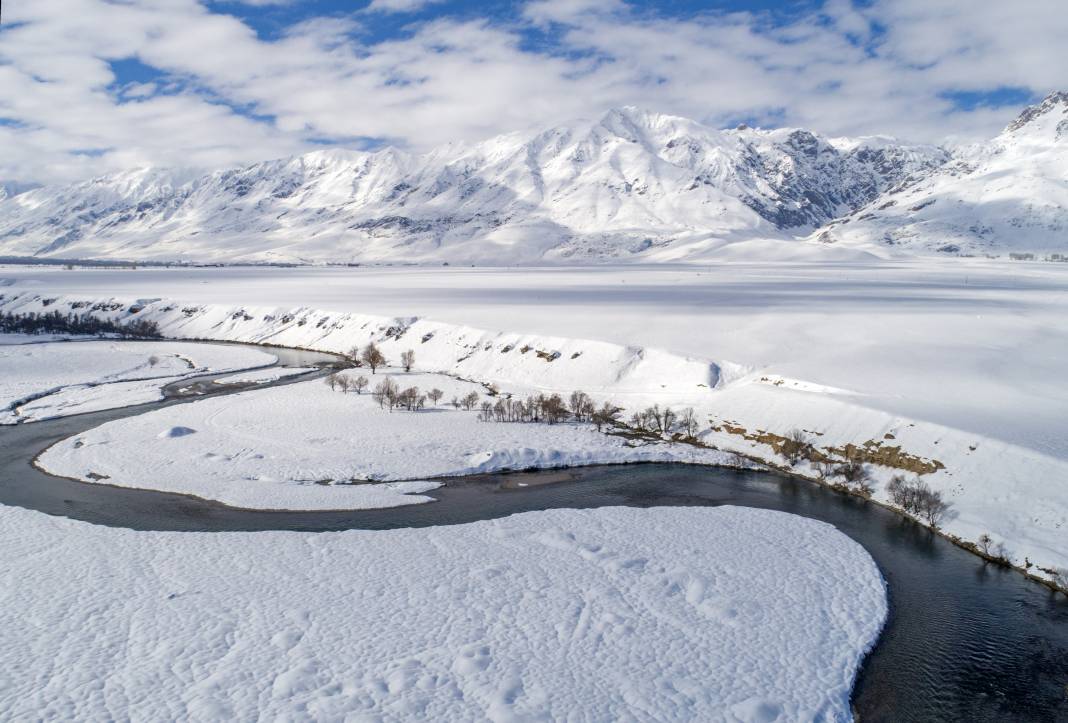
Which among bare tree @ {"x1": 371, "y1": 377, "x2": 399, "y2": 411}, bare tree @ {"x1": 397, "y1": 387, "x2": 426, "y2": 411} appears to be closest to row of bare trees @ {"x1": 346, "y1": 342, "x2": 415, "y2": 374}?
bare tree @ {"x1": 371, "y1": 377, "x2": 399, "y2": 411}

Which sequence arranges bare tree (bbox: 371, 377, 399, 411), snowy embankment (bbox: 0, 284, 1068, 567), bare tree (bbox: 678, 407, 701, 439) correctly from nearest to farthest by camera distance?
snowy embankment (bbox: 0, 284, 1068, 567)
bare tree (bbox: 678, 407, 701, 439)
bare tree (bbox: 371, 377, 399, 411)

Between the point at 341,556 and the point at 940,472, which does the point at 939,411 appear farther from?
the point at 341,556

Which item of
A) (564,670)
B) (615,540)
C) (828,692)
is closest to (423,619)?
(564,670)

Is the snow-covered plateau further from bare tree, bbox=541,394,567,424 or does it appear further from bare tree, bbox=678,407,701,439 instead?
bare tree, bbox=541,394,567,424

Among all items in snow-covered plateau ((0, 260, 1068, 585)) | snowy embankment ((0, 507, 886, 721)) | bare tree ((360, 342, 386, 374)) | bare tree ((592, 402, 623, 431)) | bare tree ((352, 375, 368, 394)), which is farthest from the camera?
bare tree ((360, 342, 386, 374))

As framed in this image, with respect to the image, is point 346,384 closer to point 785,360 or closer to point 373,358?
point 373,358

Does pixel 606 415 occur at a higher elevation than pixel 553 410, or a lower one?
lower

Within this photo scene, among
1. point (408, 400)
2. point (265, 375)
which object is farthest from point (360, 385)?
point (265, 375)
